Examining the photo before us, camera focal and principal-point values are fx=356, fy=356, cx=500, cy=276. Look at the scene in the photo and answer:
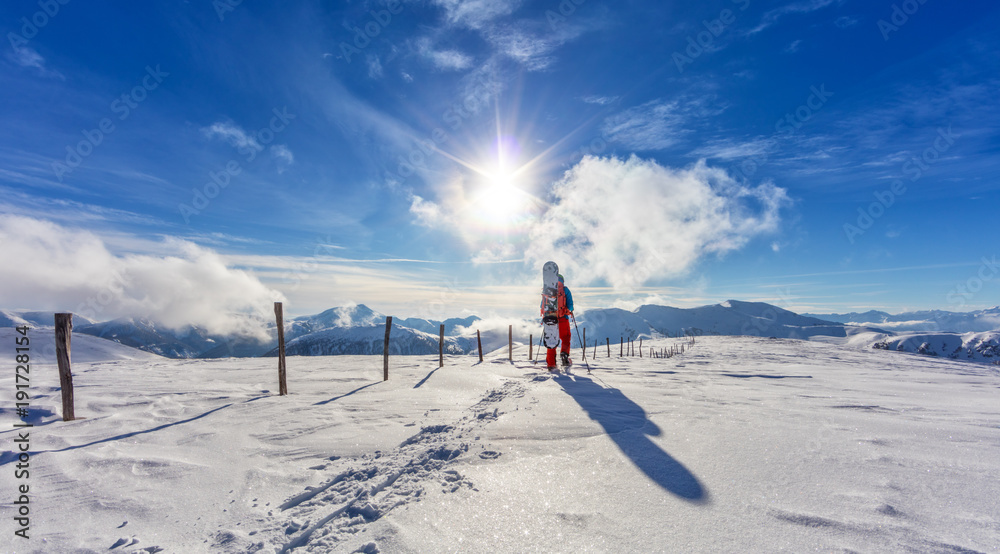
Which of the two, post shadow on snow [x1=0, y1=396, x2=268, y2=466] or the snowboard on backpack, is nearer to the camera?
post shadow on snow [x1=0, y1=396, x2=268, y2=466]

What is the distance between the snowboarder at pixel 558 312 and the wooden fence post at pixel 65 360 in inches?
458

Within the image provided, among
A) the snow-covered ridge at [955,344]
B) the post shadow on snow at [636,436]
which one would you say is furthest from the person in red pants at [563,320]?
the snow-covered ridge at [955,344]

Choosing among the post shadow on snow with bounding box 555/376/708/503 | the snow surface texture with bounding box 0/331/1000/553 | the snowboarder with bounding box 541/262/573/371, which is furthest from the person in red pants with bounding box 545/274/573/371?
the snow surface texture with bounding box 0/331/1000/553

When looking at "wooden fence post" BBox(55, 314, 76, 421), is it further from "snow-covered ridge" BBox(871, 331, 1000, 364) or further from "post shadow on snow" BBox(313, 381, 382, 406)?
"snow-covered ridge" BBox(871, 331, 1000, 364)

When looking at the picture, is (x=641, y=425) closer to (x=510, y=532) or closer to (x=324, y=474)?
Result: (x=510, y=532)

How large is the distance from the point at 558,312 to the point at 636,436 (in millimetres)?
8303

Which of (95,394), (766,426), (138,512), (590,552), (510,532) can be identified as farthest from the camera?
(95,394)

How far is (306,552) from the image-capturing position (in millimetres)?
2762

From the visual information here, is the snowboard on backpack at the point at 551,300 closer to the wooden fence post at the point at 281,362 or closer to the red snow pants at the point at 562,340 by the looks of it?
the red snow pants at the point at 562,340

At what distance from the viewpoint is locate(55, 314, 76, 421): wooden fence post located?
22.7ft

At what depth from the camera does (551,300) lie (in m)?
12.8

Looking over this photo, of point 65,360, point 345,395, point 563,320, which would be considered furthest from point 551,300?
point 65,360

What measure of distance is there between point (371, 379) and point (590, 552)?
11118 millimetres

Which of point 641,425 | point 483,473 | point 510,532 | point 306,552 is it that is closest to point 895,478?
point 641,425
